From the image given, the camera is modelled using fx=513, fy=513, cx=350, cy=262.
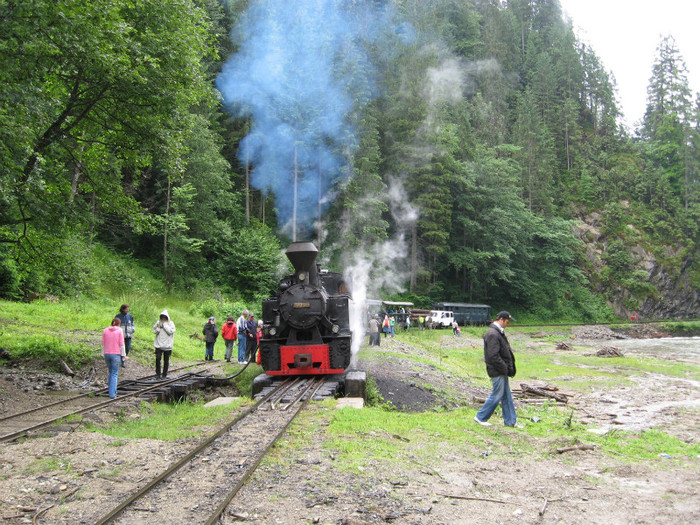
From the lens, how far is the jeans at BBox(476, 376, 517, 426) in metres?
7.76

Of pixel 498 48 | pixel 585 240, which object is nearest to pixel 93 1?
pixel 585 240

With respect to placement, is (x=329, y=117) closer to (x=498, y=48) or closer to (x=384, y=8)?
(x=384, y=8)

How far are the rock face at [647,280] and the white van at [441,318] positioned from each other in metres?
23.0

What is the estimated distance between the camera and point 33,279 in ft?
63.7

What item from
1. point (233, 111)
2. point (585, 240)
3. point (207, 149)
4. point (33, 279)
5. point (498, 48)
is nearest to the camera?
point (33, 279)

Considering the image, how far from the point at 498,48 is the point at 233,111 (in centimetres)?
5108

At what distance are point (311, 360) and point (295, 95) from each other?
25.6m

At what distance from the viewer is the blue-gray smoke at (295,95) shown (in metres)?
33.2

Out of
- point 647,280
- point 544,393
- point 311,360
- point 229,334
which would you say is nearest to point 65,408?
point 311,360

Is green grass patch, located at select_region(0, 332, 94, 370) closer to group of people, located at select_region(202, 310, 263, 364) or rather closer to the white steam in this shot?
group of people, located at select_region(202, 310, 263, 364)

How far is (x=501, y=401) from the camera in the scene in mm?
8078

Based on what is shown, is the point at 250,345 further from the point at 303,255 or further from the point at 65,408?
the point at 65,408

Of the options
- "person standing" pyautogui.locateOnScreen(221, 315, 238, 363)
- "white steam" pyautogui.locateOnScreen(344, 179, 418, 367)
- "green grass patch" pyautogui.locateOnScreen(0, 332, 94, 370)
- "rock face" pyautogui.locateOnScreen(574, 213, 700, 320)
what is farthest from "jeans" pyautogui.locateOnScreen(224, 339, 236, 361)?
"rock face" pyautogui.locateOnScreen(574, 213, 700, 320)

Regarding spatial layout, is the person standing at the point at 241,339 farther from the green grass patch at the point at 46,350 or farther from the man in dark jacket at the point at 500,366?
the man in dark jacket at the point at 500,366
